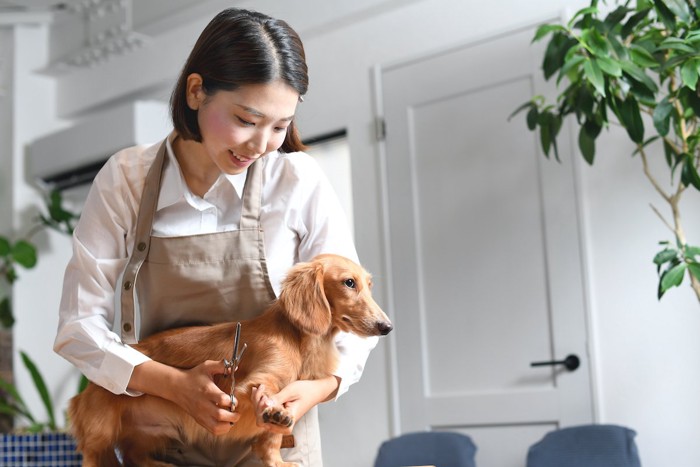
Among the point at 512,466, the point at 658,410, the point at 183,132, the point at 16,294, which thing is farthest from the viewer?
the point at 16,294

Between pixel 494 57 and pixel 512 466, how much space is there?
2.07 meters

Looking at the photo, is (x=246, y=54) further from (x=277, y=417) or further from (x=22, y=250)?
(x=22, y=250)

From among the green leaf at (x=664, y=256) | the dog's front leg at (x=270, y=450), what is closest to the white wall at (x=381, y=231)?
the green leaf at (x=664, y=256)

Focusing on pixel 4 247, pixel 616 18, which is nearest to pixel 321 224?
pixel 616 18

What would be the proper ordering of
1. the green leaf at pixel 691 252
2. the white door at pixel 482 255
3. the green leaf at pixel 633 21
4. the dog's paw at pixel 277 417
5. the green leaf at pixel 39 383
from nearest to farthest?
1. the dog's paw at pixel 277 417
2. the green leaf at pixel 691 252
3. the green leaf at pixel 633 21
4. the white door at pixel 482 255
5. the green leaf at pixel 39 383

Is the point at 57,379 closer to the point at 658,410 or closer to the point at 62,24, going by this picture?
the point at 62,24

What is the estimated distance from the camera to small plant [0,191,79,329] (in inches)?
231

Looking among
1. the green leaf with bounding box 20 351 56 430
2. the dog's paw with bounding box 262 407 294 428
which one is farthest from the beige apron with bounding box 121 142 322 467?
the green leaf with bounding box 20 351 56 430

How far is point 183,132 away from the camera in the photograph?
1358mm

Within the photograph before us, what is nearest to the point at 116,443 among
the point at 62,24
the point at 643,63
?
the point at 643,63

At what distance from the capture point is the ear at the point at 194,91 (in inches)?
50.8

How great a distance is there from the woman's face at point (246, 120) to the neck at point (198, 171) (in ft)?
0.31

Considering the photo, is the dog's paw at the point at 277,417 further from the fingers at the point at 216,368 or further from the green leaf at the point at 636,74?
the green leaf at the point at 636,74

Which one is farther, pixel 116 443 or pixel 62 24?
pixel 62 24
